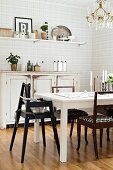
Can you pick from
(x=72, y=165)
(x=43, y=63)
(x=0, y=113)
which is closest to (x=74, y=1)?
(x=43, y=63)

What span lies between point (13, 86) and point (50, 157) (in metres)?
1.94

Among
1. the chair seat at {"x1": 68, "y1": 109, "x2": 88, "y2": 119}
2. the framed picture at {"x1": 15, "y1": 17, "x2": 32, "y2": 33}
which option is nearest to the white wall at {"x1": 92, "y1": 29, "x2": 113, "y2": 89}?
the framed picture at {"x1": 15, "y1": 17, "x2": 32, "y2": 33}

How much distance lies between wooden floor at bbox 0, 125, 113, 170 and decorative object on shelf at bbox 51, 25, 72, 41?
92.4 inches

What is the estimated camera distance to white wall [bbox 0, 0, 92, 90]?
5.34m

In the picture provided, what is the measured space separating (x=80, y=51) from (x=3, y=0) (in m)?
1.99

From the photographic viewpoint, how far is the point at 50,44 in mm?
5734

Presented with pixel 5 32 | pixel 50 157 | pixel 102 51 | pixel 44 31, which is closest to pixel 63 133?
pixel 50 157

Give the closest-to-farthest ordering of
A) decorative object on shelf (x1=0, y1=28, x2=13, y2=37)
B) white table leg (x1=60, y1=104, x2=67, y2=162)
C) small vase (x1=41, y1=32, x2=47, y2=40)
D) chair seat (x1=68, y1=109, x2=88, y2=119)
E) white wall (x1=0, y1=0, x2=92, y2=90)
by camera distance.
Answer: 1. white table leg (x1=60, y1=104, x2=67, y2=162)
2. chair seat (x1=68, y1=109, x2=88, y2=119)
3. decorative object on shelf (x1=0, y1=28, x2=13, y2=37)
4. white wall (x1=0, y1=0, x2=92, y2=90)
5. small vase (x1=41, y1=32, x2=47, y2=40)

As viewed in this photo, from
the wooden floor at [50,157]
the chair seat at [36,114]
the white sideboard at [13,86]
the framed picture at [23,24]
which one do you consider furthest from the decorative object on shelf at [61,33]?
the chair seat at [36,114]

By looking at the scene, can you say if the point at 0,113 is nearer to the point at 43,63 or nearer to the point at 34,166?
the point at 43,63

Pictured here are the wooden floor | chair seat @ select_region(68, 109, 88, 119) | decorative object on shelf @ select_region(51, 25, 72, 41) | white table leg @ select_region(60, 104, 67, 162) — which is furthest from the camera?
decorative object on shelf @ select_region(51, 25, 72, 41)

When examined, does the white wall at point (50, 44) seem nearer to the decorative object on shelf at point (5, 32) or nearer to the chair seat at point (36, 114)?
the decorative object on shelf at point (5, 32)

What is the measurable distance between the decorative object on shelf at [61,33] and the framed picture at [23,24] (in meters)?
0.53

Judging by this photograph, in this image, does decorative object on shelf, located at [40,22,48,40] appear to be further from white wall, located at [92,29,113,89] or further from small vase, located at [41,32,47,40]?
white wall, located at [92,29,113,89]
